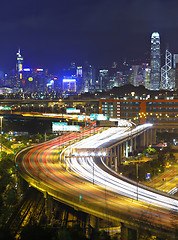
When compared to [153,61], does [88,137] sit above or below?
below

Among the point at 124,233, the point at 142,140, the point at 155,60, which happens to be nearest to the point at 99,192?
the point at 124,233

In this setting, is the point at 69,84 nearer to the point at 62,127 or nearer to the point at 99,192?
the point at 62,127

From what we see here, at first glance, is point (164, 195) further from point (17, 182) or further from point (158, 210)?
point (17, 182)

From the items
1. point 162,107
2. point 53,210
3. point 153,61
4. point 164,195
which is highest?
point 153,61

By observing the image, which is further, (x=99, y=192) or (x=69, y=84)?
(x=69, y=84)

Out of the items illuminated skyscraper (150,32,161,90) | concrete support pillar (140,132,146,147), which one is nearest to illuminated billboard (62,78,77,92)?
illuminated skyscraper (150,32,161,90)

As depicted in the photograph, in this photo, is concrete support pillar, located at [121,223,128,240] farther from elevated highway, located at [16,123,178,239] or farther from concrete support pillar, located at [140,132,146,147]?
concrete support pillar, located at [140,132,146,147]

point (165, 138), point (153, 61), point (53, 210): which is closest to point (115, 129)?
point (165, 138)

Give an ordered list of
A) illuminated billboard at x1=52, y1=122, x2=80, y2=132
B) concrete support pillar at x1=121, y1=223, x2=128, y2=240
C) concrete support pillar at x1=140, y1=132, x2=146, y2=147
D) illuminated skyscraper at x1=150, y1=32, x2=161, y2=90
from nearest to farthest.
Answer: concrete support pillar at x1=121, y1=223, x2=128, y2=240 < illuminated billboard at x1=52, y1=122, x2=80, y2=132 < concrete support pillar at x1=140, y1=132, x2=146, y2=147 < illuminated skyscraper at x1=150, y1=32, x2=161, y2=90

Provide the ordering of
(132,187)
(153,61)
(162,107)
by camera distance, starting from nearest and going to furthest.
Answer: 1. (132,187)
2. (162,107)
3. (153,61)
